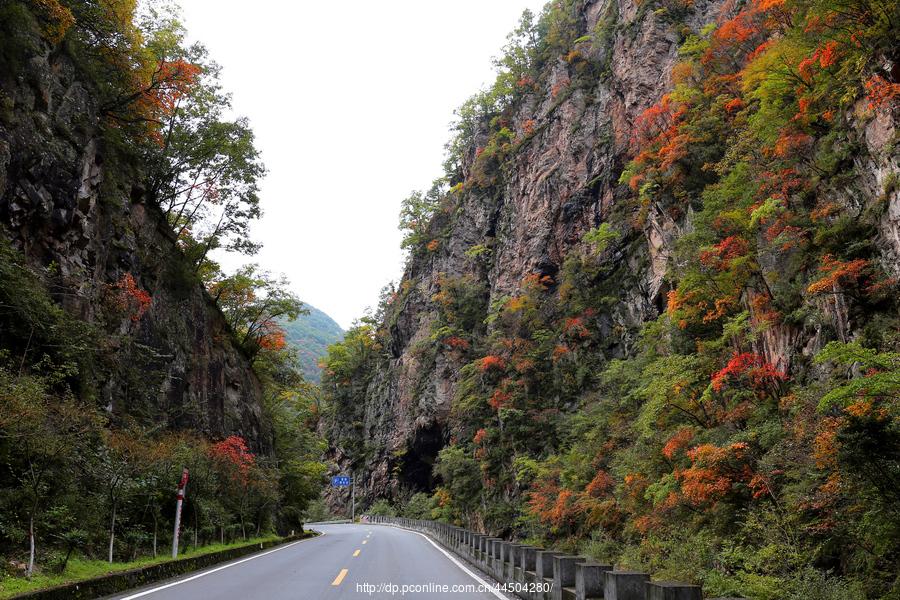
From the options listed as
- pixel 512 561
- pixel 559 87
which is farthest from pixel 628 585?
pixel 559 87

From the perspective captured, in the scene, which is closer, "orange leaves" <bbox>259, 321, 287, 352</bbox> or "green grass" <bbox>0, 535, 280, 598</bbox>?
"green grass" <bbox>0, 535, 280, 598</bbox>

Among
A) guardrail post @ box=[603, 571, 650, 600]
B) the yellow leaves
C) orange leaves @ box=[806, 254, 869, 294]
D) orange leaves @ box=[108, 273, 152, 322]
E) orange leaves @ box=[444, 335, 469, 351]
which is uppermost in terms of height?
the yellow leaves

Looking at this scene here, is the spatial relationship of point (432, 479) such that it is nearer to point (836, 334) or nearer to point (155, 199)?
point (155, 199)

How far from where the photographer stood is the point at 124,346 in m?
17.0

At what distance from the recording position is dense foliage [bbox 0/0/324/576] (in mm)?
9008

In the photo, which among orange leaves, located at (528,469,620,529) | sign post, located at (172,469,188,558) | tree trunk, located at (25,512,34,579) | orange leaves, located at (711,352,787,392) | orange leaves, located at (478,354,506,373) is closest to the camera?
tree trunk, located at (25,512,34,579)

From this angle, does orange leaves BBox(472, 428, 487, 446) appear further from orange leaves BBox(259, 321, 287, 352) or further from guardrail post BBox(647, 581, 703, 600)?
guardrail post BBox(647, 581, 703, 600)

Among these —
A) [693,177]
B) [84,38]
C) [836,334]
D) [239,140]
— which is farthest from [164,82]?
[836,334]

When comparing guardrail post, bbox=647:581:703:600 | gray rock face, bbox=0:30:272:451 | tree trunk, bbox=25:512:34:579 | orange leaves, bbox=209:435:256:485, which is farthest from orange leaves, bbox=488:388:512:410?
guardrail post, bbox=647:581:703:600

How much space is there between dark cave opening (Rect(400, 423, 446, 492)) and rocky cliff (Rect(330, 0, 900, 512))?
16 cm

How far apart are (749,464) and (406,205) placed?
176 feet

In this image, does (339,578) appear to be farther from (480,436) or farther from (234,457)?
(480,436)

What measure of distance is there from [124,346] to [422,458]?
33.9 meters

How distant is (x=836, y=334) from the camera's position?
10.7 m
